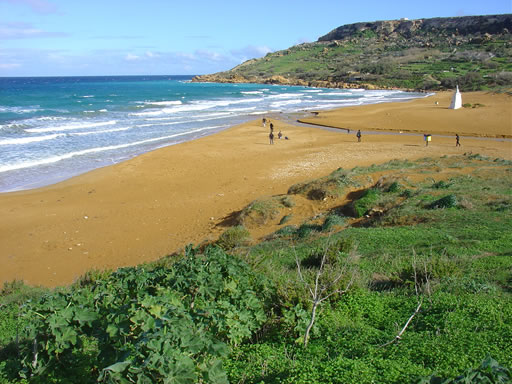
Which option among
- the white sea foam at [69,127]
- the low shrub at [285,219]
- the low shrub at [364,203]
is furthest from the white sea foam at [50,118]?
the low shrub at [364,203]

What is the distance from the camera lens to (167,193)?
20.4 metres

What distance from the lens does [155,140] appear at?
115ft

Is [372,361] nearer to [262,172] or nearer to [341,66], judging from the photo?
[262,172]

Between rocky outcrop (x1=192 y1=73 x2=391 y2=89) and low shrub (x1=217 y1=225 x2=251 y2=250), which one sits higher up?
rocky outcrop (x1=192 y1=73 x2=391 y2=89)

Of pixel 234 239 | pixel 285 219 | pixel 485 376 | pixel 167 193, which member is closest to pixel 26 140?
pixel 167 193

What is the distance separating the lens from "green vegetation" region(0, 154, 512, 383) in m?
3.79

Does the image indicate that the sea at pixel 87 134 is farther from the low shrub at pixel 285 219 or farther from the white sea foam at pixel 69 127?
the low shrub at pixel 285 219

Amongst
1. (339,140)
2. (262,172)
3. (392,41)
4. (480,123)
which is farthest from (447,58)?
(262,172)

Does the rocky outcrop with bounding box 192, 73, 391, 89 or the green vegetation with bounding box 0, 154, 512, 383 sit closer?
the green vegetation with bounding box 0, 154, 512, 383

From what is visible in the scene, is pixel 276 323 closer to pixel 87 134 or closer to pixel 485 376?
pixel 485 376

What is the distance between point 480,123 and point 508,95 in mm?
26845

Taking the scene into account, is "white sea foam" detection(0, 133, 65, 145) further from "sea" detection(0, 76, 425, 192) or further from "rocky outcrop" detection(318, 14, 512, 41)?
"rocky outcrop" detection(318, 14, 512, 41)

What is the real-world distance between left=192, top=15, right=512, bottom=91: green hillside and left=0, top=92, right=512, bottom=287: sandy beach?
59.1 metres

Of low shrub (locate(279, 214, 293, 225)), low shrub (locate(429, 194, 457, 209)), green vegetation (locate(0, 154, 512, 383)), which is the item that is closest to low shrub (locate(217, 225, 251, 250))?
low shrub (locate(279, 214, 293, 225))
